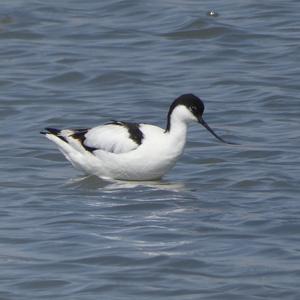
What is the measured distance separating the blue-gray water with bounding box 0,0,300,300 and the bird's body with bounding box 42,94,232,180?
127mm

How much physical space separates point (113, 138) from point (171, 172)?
0.74 m

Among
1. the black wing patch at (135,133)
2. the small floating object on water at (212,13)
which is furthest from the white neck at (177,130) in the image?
the small floating object on water at (212,13)

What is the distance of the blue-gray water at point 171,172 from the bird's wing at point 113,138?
30cm

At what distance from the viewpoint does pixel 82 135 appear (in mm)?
12234

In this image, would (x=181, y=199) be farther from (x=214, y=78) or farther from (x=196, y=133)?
(x=214, y=78)

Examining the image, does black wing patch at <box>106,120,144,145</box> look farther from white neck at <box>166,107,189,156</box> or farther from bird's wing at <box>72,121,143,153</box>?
white neck at <box>166,107,189,156</box>

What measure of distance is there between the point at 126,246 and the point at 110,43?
7305 mm

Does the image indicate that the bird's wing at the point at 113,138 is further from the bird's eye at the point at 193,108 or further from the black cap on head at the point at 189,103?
the bird's eye at the point at 193,108

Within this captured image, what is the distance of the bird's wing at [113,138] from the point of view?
1184cm

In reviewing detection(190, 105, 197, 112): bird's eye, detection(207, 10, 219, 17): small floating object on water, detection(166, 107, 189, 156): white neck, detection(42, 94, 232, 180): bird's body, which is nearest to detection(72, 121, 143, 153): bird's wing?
detection(42, 94, 232, 180): bird's body

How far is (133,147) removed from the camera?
11.8m

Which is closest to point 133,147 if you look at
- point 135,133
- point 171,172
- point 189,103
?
point 135,133

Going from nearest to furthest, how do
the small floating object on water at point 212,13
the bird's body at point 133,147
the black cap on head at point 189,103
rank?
the bird's body at point 133,147, the black cap on head at point 189,103, the small floating object on water at point 212,13

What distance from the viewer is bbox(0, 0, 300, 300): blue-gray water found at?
927cm
